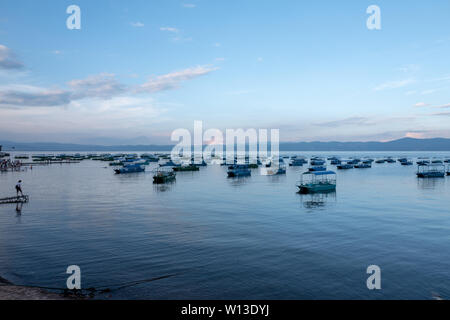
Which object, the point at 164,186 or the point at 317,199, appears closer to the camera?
the point at 317,199

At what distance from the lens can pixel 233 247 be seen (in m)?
22.2

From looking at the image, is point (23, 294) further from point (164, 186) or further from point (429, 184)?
point (429, 184)

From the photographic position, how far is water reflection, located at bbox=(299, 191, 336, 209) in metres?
41.5

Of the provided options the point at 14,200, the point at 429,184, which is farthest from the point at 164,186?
the point at 429,184

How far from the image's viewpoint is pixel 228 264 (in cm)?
1873

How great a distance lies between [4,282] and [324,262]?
1852 cm

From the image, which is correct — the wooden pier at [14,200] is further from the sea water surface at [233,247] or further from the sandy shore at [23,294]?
the sandy shore at [23,294]

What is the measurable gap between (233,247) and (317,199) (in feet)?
92.3

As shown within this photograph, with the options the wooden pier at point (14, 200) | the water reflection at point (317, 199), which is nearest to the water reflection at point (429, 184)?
the water reflection at point (317, 199)

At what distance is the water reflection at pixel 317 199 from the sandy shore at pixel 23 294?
3234cm

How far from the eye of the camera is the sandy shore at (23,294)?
12.8 m

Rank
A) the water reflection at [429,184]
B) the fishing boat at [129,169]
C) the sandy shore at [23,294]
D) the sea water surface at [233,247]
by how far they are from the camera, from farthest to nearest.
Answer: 1. the fishing boat at [129,169]
2. the water reflection at [429,184]
3. the sea water surface at [233,247]
4. the sandy shore at [23,294]
